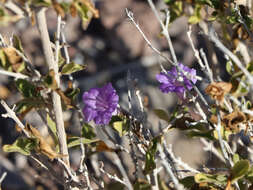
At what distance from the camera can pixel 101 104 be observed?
1.16 metres

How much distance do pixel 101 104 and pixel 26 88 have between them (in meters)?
0.23

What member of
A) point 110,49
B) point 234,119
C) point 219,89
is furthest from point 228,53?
point 110,49

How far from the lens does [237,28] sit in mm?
1083

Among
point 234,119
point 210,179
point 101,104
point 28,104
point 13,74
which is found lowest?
point 210,179

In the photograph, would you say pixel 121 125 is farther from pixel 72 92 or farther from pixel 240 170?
pixel 240 170

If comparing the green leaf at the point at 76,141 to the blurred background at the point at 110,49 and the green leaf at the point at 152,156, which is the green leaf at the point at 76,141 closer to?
the green leaf at the point at 152,156

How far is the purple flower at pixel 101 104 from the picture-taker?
109cm

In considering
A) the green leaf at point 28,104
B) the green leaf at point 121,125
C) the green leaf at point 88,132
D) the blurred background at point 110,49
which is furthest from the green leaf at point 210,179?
the blurred background at point 110,49

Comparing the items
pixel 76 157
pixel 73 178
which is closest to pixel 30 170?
pixel 76 157

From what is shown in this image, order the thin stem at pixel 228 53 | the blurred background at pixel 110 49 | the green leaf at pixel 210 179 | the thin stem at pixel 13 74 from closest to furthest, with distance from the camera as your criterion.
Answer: the thin stem at pixel 228 53 < the thin stem at pixel 13 74 < the green leaf at pixel 210 179 < the blurred background at pixel 110 49

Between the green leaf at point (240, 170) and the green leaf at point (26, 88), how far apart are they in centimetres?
54

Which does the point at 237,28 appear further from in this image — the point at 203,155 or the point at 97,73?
the point at 97,73

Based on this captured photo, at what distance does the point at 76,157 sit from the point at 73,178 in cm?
122

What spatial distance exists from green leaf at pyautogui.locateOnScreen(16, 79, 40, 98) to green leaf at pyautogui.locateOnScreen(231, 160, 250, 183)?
537mm
